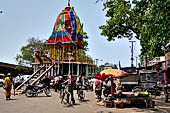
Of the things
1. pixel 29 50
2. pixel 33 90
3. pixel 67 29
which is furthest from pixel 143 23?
pixel 29 50

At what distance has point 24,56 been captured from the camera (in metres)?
44.8

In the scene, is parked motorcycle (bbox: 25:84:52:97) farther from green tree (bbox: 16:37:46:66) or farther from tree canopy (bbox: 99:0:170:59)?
green tree (bbox: 16:37:46:66)

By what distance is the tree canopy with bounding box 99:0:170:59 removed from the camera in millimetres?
9637

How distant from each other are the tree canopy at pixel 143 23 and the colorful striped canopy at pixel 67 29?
555 inches

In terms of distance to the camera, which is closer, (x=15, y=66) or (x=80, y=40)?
(x=80, y=40)

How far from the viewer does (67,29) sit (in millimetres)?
32156

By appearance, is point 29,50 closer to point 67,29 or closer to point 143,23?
point 67,29

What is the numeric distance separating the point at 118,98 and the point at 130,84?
510 inches

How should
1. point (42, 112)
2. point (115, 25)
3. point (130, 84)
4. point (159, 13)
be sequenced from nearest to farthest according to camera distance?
point (42, 112)
point (159, 13)
point (115, 25)
point (130, 84)

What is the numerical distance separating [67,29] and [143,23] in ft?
64.7

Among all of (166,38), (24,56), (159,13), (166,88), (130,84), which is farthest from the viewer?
(24,56)

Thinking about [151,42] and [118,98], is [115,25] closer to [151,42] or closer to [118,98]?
[151,42]

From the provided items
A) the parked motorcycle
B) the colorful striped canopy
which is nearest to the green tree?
the colorful striped canopy

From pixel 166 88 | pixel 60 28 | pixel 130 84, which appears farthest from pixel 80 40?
pixel 166 88
